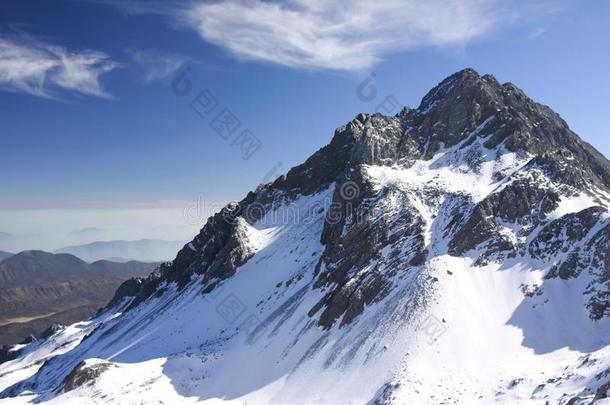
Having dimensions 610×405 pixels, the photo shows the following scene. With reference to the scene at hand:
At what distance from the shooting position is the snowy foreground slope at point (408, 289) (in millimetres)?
45750

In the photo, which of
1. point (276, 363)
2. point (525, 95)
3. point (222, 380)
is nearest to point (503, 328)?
point (276, 363)

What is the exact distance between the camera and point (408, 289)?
2138 inches

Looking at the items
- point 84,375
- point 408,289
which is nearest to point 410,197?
point 408,289

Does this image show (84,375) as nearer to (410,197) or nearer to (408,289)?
(408,289)

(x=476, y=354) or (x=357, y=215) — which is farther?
(x=357, y=215)

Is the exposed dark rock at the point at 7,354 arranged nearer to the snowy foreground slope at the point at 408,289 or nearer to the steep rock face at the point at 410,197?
the snowy foreground slope at the point at 408,289

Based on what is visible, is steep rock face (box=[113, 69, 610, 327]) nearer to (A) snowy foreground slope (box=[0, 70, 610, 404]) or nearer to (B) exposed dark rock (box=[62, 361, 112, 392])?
(A) snowy foreground slope (box=[0, 70, 610, 404])

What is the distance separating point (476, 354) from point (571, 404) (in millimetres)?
15080

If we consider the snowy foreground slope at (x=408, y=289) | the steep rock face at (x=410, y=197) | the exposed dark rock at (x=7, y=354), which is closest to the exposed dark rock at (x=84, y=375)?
the snowy foreground slope at (x=408, y=289)

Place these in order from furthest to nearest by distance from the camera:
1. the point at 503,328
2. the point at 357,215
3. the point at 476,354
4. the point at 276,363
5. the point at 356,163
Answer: the point at 356,163 < the point at 357,215 < the point at 276,363 < the point at 503,328 < the point at 476,354

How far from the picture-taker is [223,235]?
10038cm

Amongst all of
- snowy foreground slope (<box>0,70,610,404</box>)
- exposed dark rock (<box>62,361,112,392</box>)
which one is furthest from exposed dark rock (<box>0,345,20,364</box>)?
exposed dark rock (<box>62,361,112,392</box>)

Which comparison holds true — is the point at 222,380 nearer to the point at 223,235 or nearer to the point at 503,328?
the point at 503,328

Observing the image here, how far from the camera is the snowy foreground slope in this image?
45.8m
